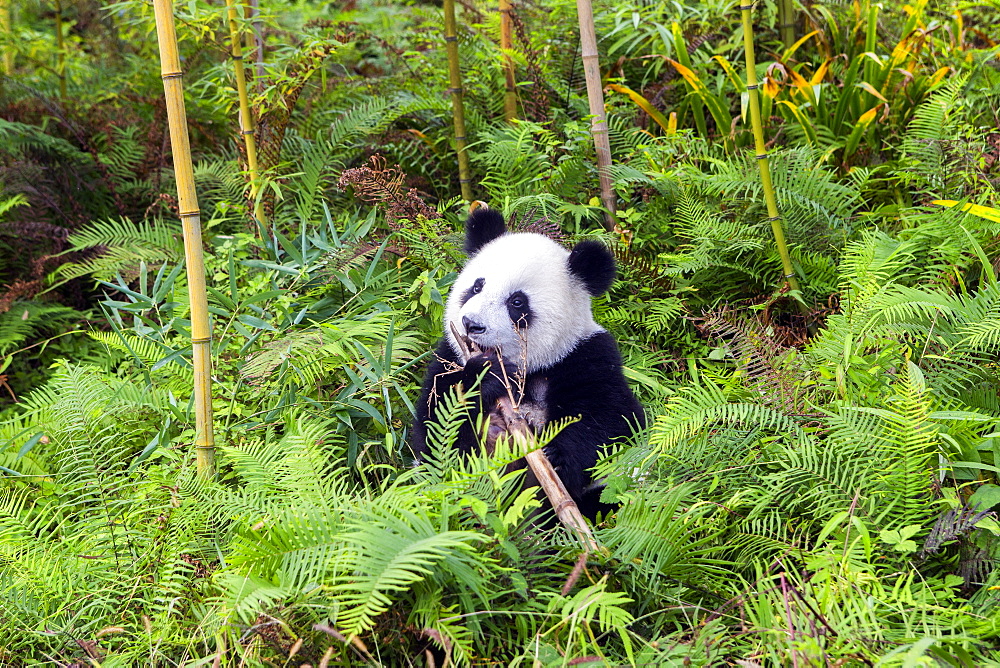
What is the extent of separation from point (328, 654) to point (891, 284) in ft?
7.98

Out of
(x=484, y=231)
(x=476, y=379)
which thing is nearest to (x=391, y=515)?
(x=476, y=379)

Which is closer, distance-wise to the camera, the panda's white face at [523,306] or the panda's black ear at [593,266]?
the panda's white face at [523,306]

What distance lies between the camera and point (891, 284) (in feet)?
9.80

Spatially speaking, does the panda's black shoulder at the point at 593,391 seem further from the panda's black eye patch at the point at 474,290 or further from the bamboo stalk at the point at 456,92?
the bamboo stalk at the point at 456,92

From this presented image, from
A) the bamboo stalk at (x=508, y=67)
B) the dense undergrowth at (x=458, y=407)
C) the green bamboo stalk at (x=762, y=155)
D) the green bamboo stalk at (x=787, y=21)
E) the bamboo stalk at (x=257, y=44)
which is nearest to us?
the dense undergrowth at (x=458, y=407)

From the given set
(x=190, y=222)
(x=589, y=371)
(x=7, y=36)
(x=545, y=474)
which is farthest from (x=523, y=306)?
(x=7, y=36)

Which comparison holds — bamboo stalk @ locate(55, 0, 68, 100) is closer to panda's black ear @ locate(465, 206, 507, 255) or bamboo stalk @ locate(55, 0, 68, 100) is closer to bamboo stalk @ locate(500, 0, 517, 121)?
bamboo stalk @ locate(500, 0, 517, 121)

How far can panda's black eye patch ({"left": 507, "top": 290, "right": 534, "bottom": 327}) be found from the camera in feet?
8.30

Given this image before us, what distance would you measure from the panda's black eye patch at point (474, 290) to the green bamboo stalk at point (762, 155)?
4.79 ft

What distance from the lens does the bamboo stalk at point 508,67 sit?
13.6 ft

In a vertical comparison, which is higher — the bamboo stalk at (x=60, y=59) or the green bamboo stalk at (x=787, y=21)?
the bamboo stalk at (x=60, y=59)

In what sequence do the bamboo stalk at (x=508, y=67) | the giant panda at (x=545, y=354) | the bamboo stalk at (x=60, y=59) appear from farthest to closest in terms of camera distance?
the bamboo stalk at (x=60, y=59)
the bamboo stalk at (x=508, y=67)
the giant panda at (x=545, y=354)

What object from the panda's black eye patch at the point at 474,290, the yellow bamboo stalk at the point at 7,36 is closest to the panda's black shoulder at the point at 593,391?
the panda's black eye patch at the point at 474,290

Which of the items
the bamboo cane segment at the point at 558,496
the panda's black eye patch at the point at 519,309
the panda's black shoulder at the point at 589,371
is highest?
the panda's black eye patch at the point at 519,309
